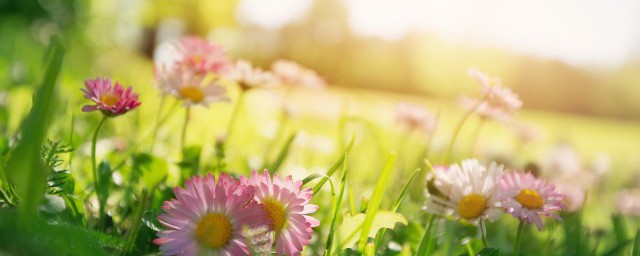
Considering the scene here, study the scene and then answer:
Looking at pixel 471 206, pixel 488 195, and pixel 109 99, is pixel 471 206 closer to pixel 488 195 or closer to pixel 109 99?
pixel 488 195

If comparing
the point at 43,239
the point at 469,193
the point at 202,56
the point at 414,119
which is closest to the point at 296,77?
the point at 414,119

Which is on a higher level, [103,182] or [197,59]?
[197,59]

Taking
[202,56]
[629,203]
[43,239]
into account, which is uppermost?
[202,56]

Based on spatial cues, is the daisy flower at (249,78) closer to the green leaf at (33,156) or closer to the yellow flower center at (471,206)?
the yellow flower center at (471,206)

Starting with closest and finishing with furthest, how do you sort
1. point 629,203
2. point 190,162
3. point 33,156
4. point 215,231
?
point 33,156 < point 215,231 < point 190,162 < point 629,203

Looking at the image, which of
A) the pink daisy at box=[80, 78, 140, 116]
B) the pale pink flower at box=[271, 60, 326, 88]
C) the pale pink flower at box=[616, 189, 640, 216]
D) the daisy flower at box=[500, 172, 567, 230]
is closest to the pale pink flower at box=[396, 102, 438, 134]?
the pale pink flower at box=[271, 60, 326, 88]

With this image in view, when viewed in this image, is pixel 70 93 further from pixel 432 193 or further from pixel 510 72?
pixel 510 72

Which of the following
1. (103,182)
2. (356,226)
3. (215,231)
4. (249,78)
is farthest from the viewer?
(249,78)
